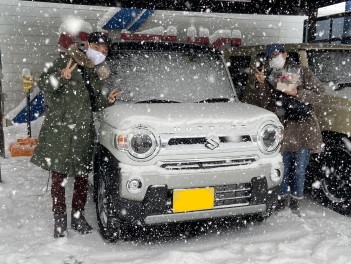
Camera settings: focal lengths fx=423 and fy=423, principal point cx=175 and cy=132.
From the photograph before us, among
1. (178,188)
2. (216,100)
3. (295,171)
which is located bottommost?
→ (295,171)

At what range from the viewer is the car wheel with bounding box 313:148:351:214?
4375mm

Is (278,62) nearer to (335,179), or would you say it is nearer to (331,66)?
(331,66)

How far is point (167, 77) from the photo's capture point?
13.7ft

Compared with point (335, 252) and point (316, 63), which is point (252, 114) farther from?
point (316, 63)

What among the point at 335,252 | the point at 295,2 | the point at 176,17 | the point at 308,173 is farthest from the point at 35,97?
the point at 335,252

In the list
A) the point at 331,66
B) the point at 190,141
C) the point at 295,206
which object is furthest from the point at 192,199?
the point at 331,66

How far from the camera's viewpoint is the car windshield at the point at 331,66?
4723 mm

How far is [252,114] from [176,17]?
728cm

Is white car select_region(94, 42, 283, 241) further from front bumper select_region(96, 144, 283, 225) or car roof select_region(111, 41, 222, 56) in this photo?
car roof select_region(111, 41, 222, 56)

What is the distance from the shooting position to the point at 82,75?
12.2 ft

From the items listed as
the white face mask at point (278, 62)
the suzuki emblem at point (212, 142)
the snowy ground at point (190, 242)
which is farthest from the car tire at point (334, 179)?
the suzuki emblem at point (212, 142)

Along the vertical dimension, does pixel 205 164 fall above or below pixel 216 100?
below

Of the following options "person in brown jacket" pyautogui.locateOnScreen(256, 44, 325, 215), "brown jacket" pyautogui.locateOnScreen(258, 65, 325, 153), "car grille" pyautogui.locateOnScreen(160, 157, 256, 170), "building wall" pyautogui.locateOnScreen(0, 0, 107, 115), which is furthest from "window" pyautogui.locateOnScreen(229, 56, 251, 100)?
"building wall" pyautogui.locateOnScreen(0, 0, 107, 115)

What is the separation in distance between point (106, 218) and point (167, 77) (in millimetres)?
1493
